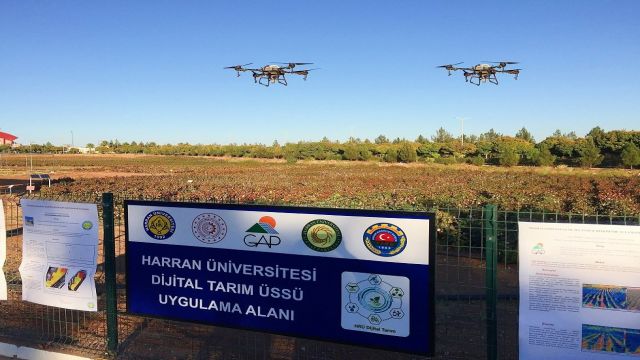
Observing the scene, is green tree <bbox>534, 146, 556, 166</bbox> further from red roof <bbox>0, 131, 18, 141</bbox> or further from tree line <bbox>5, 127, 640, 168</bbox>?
red roof <bbox>0, 131, 18, 141</bbox>

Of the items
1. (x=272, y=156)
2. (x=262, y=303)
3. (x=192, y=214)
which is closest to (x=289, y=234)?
(x=262, y=303)

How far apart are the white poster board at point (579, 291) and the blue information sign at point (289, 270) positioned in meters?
0.72

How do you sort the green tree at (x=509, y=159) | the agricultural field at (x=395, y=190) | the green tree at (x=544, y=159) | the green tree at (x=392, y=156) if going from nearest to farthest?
the agricultural field at (x=395, y=190)
the green tree at (x=544, y=159)
the green tree at (x=509, y=159)
the green tree at (x=392, y=156)

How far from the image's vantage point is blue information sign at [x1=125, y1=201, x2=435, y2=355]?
3.89 metres

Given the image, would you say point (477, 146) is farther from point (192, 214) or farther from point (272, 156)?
point (192, 214)

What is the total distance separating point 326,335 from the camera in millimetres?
4188

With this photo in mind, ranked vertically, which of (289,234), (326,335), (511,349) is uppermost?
(289,234)

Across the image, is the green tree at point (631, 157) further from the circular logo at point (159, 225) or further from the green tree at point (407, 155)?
the circular logo at point (159, 225)

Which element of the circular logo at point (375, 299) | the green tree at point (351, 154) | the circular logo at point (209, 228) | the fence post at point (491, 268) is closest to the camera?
the fence post at point (491, 268)

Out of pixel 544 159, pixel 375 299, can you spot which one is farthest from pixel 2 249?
pixel 544 159

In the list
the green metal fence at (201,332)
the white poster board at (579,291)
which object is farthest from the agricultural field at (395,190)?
the white poster board at (579,291)

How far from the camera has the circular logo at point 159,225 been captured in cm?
471

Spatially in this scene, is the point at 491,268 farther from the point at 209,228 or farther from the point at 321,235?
the point at 209,228

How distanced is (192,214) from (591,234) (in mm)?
3327
